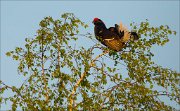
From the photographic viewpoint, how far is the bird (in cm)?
1394

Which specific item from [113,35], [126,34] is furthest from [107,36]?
[126,34]

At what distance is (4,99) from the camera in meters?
11.7

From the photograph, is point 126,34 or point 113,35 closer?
point 126,34

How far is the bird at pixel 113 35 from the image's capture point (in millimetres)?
13938

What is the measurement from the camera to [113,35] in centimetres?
1559

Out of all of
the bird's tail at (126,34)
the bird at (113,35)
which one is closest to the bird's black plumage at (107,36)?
the bird at (113,35)

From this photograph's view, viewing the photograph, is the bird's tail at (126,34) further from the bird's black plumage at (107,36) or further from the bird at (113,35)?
the bird's black plumage at (107,36)

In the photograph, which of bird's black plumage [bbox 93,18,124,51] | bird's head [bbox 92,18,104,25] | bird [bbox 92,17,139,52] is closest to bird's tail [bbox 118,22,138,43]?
bird [bbox 92,17,139,52]

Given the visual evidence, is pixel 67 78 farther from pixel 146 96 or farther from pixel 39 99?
pixel 146 96

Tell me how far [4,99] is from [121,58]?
3351 millimetres

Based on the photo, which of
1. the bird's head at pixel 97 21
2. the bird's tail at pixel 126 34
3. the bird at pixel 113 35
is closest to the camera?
the bird's tail at pixel 126 34

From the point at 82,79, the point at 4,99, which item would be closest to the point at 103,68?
the point at 82,79

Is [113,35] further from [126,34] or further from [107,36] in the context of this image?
[126,34]

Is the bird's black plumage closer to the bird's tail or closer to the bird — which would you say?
the bird
